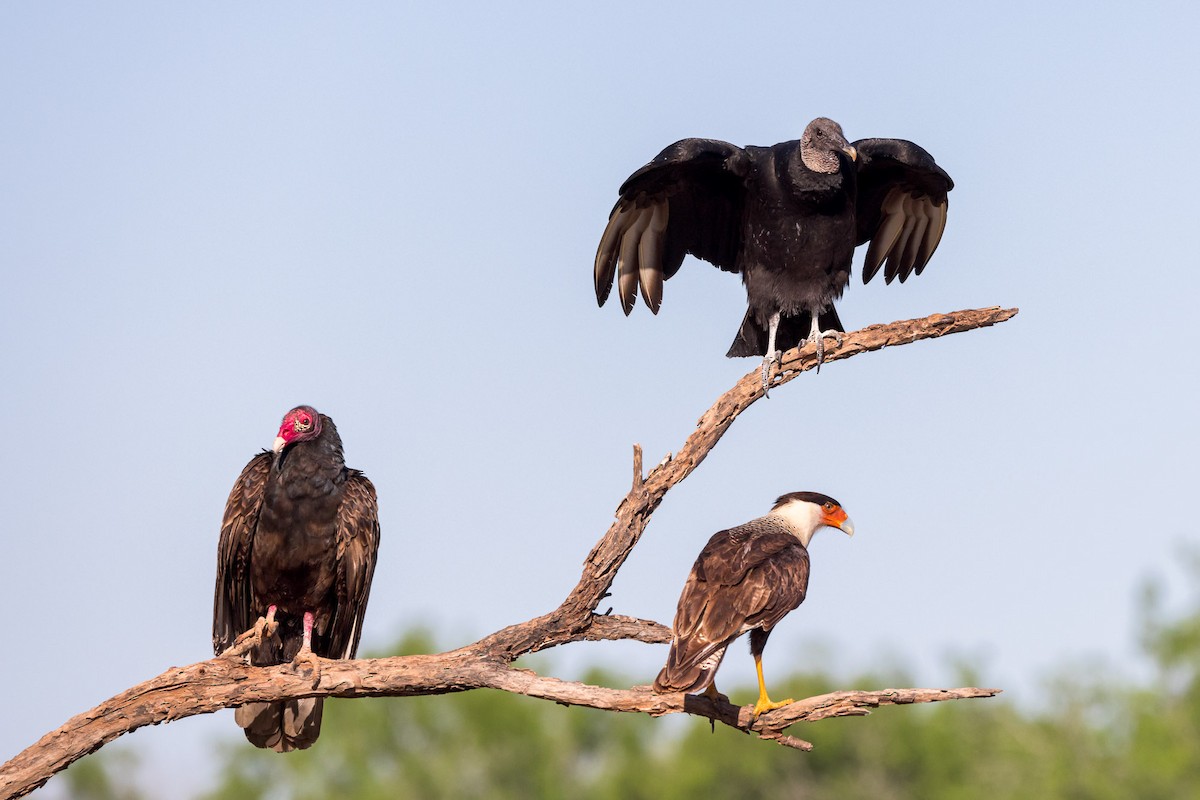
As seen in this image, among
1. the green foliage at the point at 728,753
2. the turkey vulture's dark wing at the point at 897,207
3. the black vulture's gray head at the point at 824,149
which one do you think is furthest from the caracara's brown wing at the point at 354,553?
the green foliage at the point at 728,753

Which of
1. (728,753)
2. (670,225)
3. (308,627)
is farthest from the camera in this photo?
(728,753)

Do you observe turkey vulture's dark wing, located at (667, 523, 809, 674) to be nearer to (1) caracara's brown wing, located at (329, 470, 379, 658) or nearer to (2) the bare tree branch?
(2) the bare tree branch

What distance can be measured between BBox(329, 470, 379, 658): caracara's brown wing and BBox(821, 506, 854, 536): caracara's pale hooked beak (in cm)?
187

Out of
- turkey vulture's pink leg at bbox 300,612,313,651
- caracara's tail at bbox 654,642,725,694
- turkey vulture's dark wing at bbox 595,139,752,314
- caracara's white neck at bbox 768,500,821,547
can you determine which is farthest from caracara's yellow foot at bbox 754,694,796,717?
turkey vulture's dark wing at bbox 595,139,752,314

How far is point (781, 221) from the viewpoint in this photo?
22.9 ft

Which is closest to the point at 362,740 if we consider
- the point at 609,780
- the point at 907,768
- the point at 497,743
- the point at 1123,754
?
the point at 497,743

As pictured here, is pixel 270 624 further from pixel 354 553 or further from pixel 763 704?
pixel 763 704

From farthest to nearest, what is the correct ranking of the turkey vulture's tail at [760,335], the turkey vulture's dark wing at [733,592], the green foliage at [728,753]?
1. the green foliage at [728,753]
2. the turkey vulture's tail at [760,335]
3. the turkey vulture's dark wing at [733,592]

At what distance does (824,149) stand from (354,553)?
9.07ft

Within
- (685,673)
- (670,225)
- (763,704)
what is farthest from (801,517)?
(670,225)

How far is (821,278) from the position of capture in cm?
699

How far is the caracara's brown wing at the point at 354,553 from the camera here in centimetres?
629

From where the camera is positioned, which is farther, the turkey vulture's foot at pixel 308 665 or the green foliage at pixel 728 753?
the green foliage at pixel 728 753

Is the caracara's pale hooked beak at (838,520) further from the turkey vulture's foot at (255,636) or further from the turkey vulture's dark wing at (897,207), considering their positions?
the turkey vulture's foot at (255,636)
